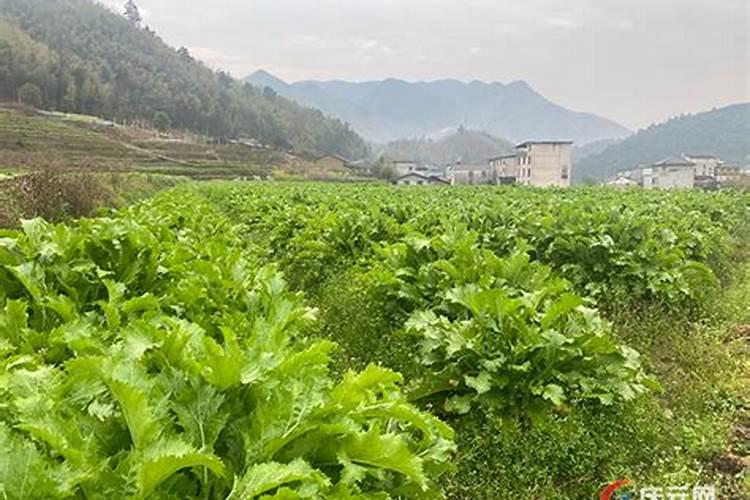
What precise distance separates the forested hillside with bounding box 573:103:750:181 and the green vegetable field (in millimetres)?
126165

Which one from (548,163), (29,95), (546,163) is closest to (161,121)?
(29,95)

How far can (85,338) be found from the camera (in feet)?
11.2

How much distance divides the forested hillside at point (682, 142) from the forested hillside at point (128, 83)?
50.7 m

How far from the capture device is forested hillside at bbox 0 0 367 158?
3509 inches

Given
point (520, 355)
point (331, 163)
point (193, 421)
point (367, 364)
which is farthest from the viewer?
point (331, 163)

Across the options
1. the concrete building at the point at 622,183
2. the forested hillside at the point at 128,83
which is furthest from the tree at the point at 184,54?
the concrete building at the point at 622,183

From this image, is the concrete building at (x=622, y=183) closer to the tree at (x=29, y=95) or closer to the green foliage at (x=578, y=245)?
the green foliage at (x=578, y=245)

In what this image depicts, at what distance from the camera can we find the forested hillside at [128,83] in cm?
8912

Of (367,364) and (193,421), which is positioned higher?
(193,421)

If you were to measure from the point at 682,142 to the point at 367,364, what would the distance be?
543 ft

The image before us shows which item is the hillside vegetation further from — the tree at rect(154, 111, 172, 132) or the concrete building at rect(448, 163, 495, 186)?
the concrete building at rect(448, 163, 495, 186)

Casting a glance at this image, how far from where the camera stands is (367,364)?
5875 mm

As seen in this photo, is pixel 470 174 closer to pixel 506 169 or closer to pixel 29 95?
pixel 506 169

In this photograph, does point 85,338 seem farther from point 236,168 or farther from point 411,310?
point 236,168
